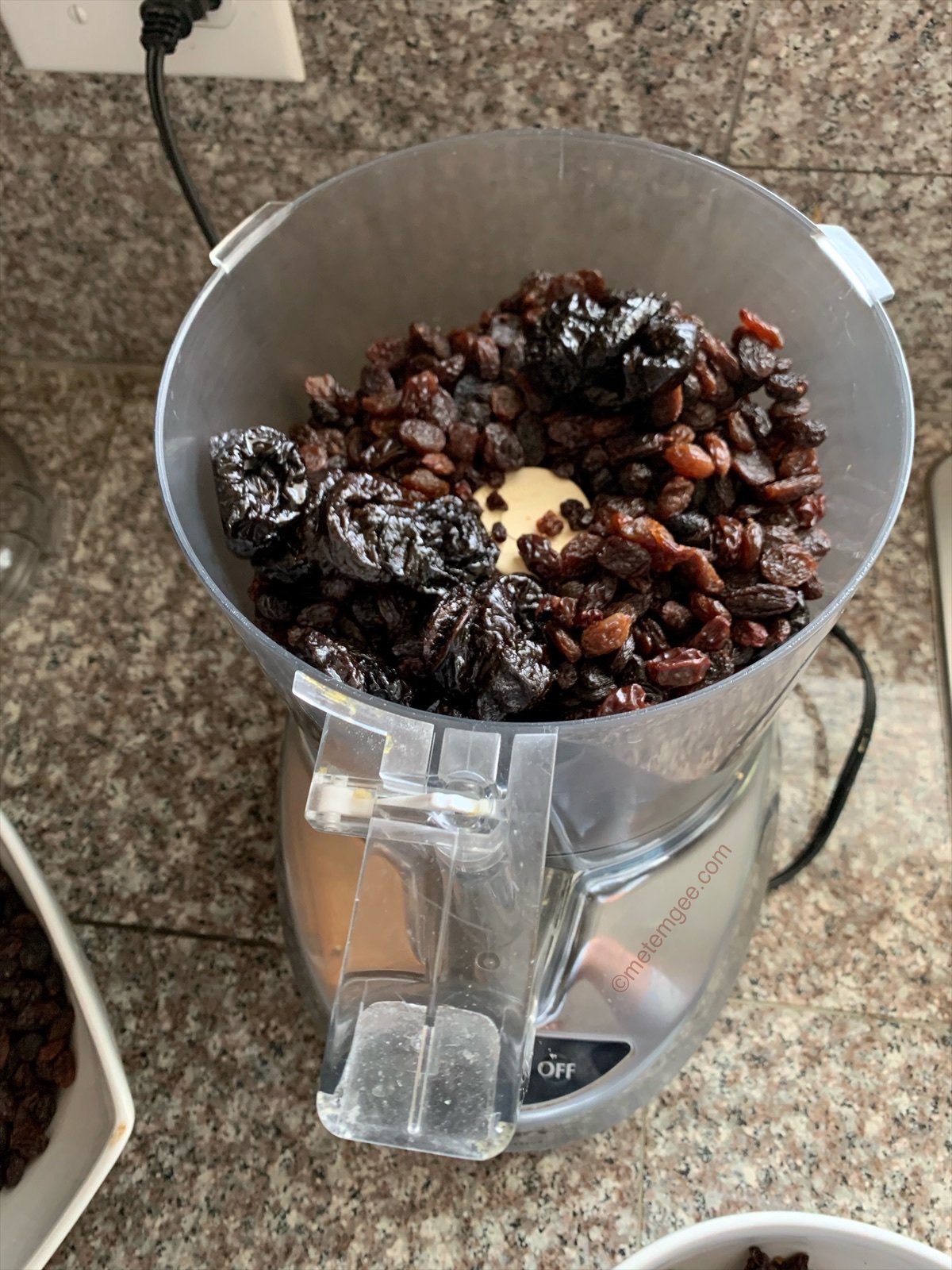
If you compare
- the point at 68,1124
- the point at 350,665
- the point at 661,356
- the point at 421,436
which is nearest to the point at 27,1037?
the point at 68,1124

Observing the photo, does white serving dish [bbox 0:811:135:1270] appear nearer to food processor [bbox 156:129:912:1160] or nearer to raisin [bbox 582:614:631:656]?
food processor [bbox 156:129:912:1160]

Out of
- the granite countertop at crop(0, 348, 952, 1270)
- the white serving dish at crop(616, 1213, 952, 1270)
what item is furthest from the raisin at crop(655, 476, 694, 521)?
the white serving dish at crop(616, 1213, 952, 1270)

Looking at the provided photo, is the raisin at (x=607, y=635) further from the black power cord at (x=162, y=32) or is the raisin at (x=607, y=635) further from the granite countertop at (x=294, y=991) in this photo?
the black power cord at (x=162, y=32)

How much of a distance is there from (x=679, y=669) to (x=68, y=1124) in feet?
1.34

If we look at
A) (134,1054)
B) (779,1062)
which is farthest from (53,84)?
(779,1062)

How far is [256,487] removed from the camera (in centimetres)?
52

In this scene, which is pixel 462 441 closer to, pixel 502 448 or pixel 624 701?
pixel 502 448

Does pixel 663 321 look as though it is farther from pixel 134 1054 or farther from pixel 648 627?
pixel 134 1054

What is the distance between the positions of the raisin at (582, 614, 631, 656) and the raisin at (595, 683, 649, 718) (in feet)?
0.08

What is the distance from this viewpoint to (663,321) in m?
0.55

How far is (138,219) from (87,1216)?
0.65 metres

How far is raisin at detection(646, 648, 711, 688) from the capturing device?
491 mm

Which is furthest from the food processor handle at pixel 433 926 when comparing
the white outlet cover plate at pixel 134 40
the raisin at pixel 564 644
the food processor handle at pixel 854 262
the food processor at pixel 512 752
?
the white outlet cover plate at pixel 134 40

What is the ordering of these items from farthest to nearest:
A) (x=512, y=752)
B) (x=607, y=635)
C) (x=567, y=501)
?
(x=567, y=501), (x=607, y=635), (x=512, y=752)
